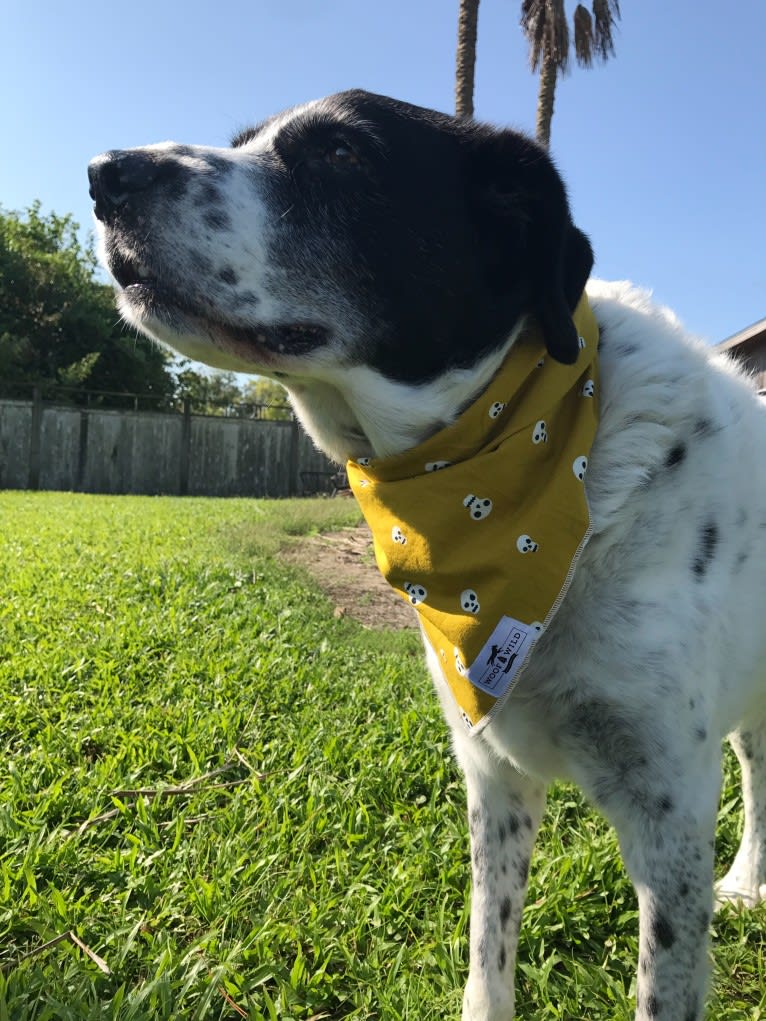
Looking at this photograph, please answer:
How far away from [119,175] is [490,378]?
982 mm

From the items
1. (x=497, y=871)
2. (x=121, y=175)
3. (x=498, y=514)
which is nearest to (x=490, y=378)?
(x=498, y=514)

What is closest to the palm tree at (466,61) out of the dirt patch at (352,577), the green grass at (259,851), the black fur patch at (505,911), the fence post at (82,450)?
the dirt patch at (352,577)

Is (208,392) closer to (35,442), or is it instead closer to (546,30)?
(35,442)

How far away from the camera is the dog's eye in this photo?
6.20 feet

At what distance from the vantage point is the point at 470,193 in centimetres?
197

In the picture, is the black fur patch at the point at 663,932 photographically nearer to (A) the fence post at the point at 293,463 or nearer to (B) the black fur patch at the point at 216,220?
(B) the black fur patch at the point at 216,220

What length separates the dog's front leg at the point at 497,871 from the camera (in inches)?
70.8

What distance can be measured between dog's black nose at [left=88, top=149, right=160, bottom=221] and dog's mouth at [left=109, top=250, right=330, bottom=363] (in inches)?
4.8

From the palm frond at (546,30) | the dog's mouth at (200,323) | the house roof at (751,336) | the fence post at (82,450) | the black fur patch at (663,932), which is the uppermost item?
the palm frond at (546,30)

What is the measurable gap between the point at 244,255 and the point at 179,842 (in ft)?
5.71

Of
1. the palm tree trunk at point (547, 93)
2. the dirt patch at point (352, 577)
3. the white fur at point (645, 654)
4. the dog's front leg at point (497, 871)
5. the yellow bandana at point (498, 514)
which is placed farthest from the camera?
the palm tree trunk at point (547, 93)

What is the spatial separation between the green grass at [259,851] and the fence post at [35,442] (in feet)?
49.5

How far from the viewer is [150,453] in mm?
18781

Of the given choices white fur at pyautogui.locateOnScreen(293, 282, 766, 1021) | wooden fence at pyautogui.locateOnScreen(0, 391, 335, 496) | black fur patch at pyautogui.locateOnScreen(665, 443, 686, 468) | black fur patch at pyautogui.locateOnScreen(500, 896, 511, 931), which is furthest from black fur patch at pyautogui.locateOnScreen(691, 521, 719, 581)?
wooden fence at pyautogui.locateOnScreen(0, 391, 335, 496)
